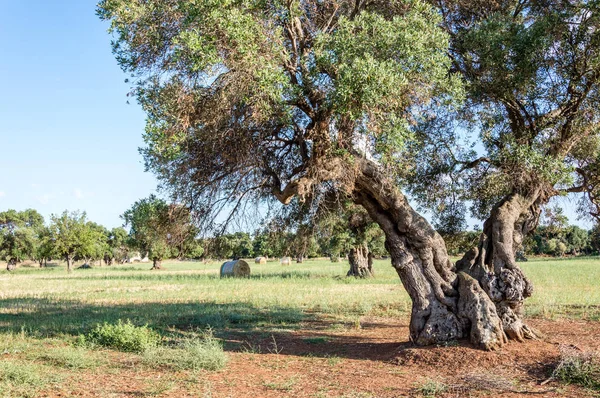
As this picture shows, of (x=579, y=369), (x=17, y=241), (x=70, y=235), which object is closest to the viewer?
(x=579, y=369)

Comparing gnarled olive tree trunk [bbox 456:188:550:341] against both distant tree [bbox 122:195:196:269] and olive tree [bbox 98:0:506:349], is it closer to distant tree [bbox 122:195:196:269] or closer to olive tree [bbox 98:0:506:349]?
olive tree [bbox 98:0:506:349]

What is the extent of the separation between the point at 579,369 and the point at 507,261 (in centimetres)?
332

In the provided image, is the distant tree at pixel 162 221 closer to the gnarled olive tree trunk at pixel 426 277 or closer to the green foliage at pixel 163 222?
the green foliage at pixel 163 222

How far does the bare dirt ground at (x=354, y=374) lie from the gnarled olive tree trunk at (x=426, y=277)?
0.41 metres

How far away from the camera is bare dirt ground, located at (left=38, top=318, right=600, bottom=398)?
7.89m

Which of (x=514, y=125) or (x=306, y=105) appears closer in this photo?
(x=306, y=105)

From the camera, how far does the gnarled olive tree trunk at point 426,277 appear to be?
10.6 metres

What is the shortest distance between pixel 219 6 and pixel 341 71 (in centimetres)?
242

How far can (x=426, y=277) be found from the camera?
446 inches

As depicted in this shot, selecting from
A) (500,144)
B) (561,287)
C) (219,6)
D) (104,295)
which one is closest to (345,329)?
(500,144)

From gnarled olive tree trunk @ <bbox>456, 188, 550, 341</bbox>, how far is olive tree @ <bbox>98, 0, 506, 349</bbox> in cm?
47

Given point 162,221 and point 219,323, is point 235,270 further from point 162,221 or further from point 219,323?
point 162,221

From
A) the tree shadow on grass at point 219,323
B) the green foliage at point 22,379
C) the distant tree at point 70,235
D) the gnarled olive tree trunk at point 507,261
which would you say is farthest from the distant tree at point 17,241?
the gnarled olive tree trunk at point 507,261

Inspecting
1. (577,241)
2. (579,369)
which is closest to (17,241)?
(579,369)
